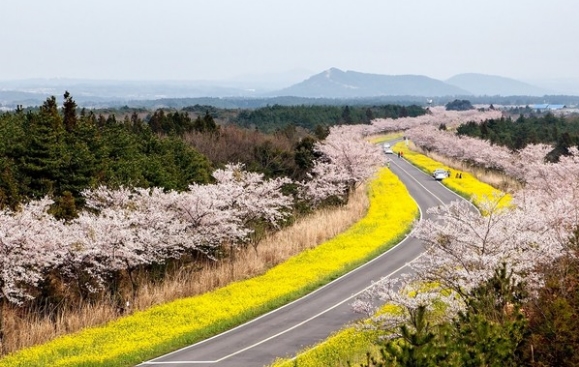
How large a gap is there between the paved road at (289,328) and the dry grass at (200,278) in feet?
15.8

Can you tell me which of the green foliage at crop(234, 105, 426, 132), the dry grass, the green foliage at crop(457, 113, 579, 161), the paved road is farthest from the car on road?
the green foliage at crop(234, 105, 426, 132)

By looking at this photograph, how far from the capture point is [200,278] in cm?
3173

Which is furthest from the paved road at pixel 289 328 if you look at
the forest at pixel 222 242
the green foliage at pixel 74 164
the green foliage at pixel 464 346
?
the green foliage at pixel 74 164

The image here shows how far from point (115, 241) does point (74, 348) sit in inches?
232

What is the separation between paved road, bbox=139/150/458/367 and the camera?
2167 centimetres

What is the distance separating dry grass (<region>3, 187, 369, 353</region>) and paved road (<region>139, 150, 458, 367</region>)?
189 inches

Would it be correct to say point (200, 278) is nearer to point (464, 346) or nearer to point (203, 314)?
point (203, 314)

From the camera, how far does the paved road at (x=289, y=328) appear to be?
21.7m

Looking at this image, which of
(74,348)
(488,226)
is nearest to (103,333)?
(74,348)

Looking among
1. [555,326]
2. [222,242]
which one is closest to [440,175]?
[222,242]

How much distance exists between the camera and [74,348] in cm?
2181

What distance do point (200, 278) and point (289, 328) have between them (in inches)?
318

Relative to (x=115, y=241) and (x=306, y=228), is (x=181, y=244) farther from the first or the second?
(x=306, y=228)

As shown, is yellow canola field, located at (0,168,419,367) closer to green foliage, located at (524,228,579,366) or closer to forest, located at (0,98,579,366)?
forest, located at (0,98,579,366)
